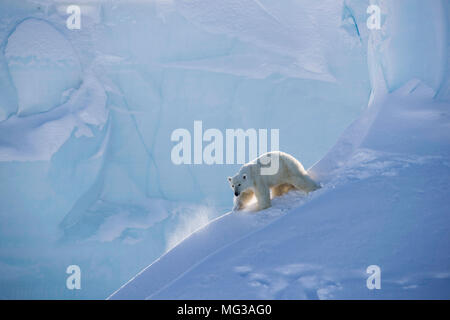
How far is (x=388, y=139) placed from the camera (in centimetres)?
320

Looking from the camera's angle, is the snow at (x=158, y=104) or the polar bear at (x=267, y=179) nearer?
the polar bear at (x=267, y=179)

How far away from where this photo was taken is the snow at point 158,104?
406cm

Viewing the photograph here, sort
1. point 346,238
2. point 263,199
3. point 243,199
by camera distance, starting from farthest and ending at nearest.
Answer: point 243,199 → point 263,199 → point 346,238

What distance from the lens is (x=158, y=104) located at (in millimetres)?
9141

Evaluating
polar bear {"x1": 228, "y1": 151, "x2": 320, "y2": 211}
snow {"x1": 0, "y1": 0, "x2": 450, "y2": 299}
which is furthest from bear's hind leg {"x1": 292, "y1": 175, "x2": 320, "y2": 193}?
snow {"x1": 0, "y1": 0, "x2": 450, "y2": 299}

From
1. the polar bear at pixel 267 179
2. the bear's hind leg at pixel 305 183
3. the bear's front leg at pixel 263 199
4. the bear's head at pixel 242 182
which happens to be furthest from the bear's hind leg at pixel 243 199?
the bear's hind leg at pixel 305 183

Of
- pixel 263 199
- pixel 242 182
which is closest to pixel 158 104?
pixel 242 182

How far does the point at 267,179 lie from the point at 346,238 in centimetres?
96

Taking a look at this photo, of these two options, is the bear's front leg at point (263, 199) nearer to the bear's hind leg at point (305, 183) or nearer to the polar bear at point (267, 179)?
the polar bear at point (267, 179)

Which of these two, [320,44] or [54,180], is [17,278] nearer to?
[54,180]

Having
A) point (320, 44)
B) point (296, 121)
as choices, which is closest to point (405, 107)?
point (296, 121)

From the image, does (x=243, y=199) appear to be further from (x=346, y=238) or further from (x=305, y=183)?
(x=346, y=238)

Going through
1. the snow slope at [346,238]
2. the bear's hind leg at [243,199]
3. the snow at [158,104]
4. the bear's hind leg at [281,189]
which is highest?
the snow at [158,104]

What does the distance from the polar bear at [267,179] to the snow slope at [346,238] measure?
11 centimetres
